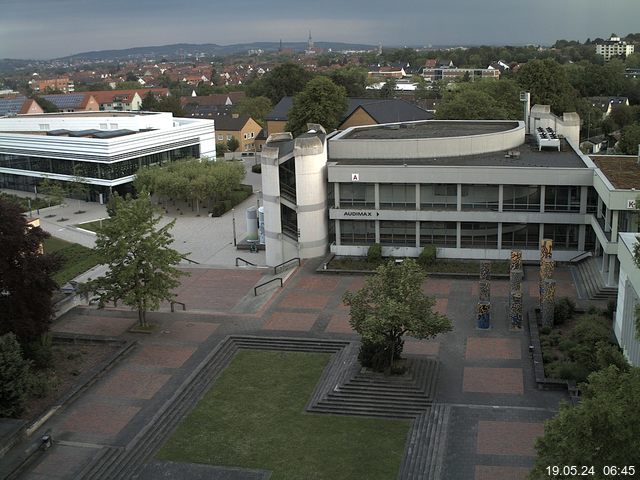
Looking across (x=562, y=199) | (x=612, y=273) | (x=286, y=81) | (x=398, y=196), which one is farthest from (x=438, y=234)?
(x=286, y=81)

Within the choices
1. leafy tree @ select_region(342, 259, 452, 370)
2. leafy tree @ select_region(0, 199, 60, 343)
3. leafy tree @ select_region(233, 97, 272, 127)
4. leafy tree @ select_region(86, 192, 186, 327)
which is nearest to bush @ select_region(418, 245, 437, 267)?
leafy tree @ select_region(342, 259, 452, 370)

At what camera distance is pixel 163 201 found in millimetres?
67188

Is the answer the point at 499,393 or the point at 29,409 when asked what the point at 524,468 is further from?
the point at 29,409

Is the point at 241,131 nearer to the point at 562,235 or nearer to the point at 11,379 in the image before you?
the point at 562,235

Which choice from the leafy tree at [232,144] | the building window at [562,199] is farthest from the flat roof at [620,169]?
the leafy tree at [232,144]

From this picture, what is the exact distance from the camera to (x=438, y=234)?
1709 inches

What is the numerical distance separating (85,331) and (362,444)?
665 inches

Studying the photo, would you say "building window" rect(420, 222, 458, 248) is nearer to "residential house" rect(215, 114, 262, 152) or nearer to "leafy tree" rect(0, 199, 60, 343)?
"leafy tree" rect(0, 199, 60, 343)

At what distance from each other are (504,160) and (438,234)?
256 inches

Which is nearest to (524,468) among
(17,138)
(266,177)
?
(266,177)

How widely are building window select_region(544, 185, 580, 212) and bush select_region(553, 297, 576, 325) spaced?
8877mm

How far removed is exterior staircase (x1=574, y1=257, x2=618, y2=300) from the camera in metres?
35.9

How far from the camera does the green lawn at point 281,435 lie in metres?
23.1

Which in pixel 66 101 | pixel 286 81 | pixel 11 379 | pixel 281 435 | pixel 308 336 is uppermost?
pixel 286 81
